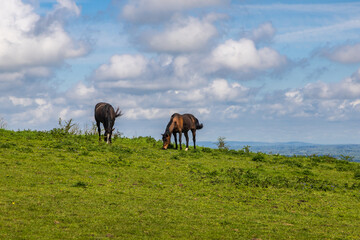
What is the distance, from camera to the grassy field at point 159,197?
33.1 feet

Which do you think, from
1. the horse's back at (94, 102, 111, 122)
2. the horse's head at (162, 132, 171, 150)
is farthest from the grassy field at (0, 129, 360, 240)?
the horse's back at (94, 102, 111, 122)

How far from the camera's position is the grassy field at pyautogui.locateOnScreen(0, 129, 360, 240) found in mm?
10078

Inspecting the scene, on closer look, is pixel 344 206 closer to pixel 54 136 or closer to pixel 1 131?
pixel 54 136

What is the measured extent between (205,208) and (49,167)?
814 centimetres

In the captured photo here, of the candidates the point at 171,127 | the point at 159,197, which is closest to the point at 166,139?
the point at 171,127

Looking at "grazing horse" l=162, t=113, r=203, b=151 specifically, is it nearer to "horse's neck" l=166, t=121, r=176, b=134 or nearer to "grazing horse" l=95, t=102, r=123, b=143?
"horse's neck" l=166, t=121, r=176, b=134

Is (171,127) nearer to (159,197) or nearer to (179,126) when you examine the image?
(179,126)

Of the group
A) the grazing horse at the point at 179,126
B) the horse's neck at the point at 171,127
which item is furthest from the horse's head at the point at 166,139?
the horse's neck at the point at 171,127

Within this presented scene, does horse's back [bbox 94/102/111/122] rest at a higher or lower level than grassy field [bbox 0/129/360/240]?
higher

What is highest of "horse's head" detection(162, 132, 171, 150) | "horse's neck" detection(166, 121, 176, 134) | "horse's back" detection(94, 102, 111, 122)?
"horse's back" detection(94, 102, 111, 122)

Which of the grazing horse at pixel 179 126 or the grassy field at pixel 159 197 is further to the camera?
the grazing horse at pixel 179 126

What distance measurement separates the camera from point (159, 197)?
14.2 meters

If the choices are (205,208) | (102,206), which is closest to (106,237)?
(102,206)

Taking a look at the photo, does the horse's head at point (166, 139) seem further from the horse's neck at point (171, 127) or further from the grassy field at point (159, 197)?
the grassy field at point (159, 197)
